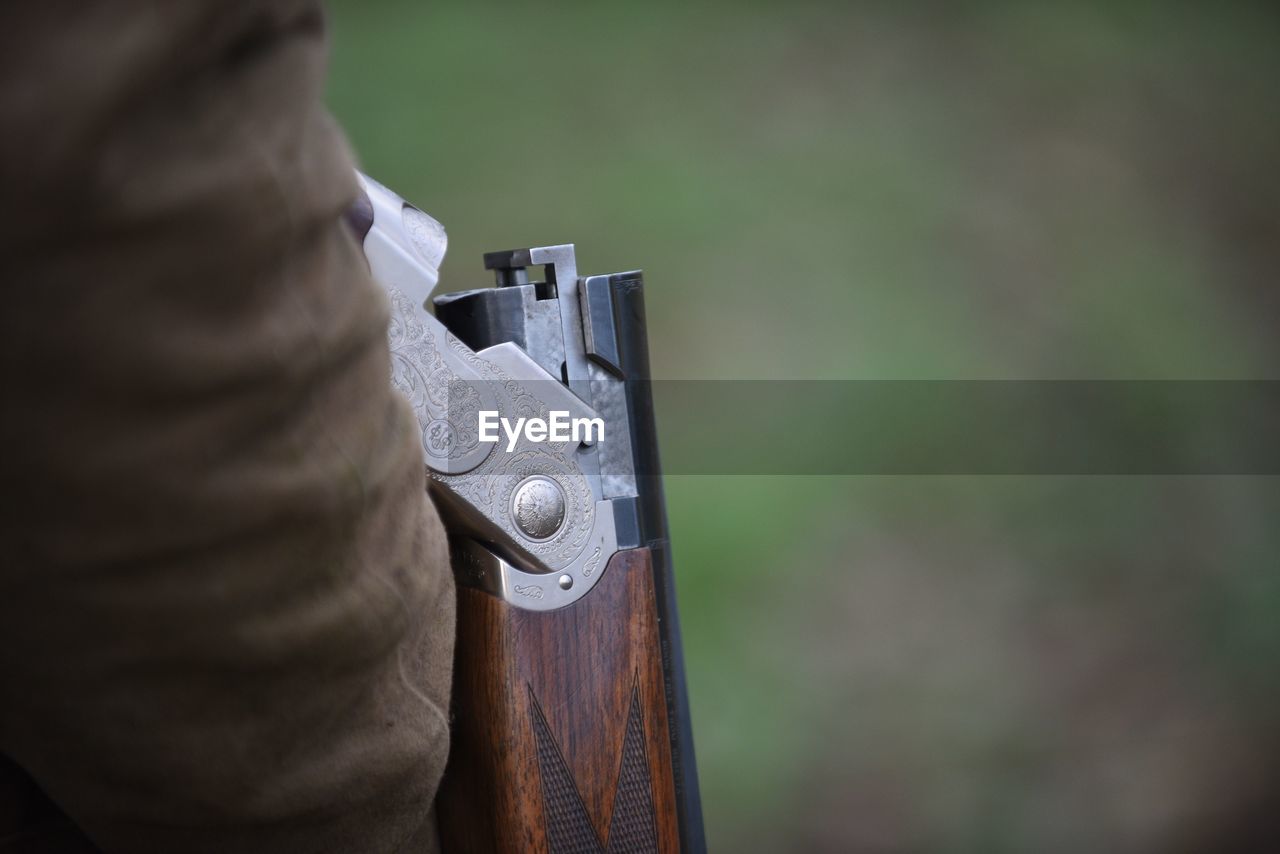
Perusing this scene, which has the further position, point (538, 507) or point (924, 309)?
point (924, 309)

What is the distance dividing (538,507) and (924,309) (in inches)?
74.4

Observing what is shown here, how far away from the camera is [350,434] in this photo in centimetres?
56

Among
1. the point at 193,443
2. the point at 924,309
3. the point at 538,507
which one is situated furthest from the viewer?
the point at 924,309

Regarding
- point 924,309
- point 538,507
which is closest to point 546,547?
point 538,507

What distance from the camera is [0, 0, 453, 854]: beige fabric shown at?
0.44 metres

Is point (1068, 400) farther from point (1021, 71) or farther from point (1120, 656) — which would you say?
point (1021, 71)

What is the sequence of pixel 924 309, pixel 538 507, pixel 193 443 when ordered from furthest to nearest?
pixel 924 309
pixel 538 507
pixel 193 443

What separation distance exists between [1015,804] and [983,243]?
134 cm

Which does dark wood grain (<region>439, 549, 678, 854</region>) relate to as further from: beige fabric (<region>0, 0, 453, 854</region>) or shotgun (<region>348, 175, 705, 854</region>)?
beige fabric (<region>0, 0, 453, 854</region>)

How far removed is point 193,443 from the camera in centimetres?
49

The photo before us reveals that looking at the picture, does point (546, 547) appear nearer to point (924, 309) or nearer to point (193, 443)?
point (193, 443)

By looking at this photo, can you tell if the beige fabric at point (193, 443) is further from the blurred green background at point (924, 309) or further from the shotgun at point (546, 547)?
the blurred green background at point (924, 309)

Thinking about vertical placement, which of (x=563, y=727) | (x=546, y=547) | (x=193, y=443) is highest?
(x=193, y=443)

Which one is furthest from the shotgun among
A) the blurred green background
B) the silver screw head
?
the blurred green background
